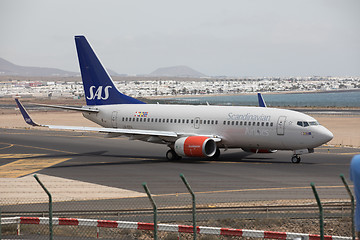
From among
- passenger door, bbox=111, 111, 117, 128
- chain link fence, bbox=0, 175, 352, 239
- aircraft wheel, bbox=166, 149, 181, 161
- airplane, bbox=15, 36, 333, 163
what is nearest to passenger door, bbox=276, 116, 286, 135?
airplane, bbox=15, 36, 333, 163

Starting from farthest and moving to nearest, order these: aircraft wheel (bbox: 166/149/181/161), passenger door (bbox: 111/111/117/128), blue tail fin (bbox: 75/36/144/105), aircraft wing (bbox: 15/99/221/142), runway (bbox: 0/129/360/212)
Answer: blue tail fin (bbox: 75/36/144/105), passenger door (bbox: 111/111/117/128), aircraft wheel (bbox: 166/149/181/161), aircraft wing (bbox: 15/99/221/142), runway (bbox: 0/129/360/212)

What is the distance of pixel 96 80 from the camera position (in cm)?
5109

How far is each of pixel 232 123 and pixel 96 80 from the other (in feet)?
48.1

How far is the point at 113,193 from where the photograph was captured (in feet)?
99.1

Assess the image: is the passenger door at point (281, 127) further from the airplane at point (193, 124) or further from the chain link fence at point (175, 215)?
the chain link fence at point (175, 215)

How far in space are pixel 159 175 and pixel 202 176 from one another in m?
2.83

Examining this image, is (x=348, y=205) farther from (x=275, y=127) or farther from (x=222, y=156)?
(x=222, y=156)

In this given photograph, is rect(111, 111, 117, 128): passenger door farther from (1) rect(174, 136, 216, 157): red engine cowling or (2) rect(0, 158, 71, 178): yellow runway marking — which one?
(1) rect(174, 136, 216, 157): red engine cowling

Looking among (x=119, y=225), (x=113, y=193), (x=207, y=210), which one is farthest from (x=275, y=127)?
(x=119, y=225)

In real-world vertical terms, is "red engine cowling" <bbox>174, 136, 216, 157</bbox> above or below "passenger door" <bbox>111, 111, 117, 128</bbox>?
below

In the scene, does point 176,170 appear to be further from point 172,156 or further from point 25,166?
point 25,166

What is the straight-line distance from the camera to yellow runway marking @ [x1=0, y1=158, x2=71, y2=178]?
37656mm

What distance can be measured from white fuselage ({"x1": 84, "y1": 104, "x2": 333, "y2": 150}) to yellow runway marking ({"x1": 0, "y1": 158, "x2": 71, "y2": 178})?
22.6 ft

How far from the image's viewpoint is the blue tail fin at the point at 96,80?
5069 cm
